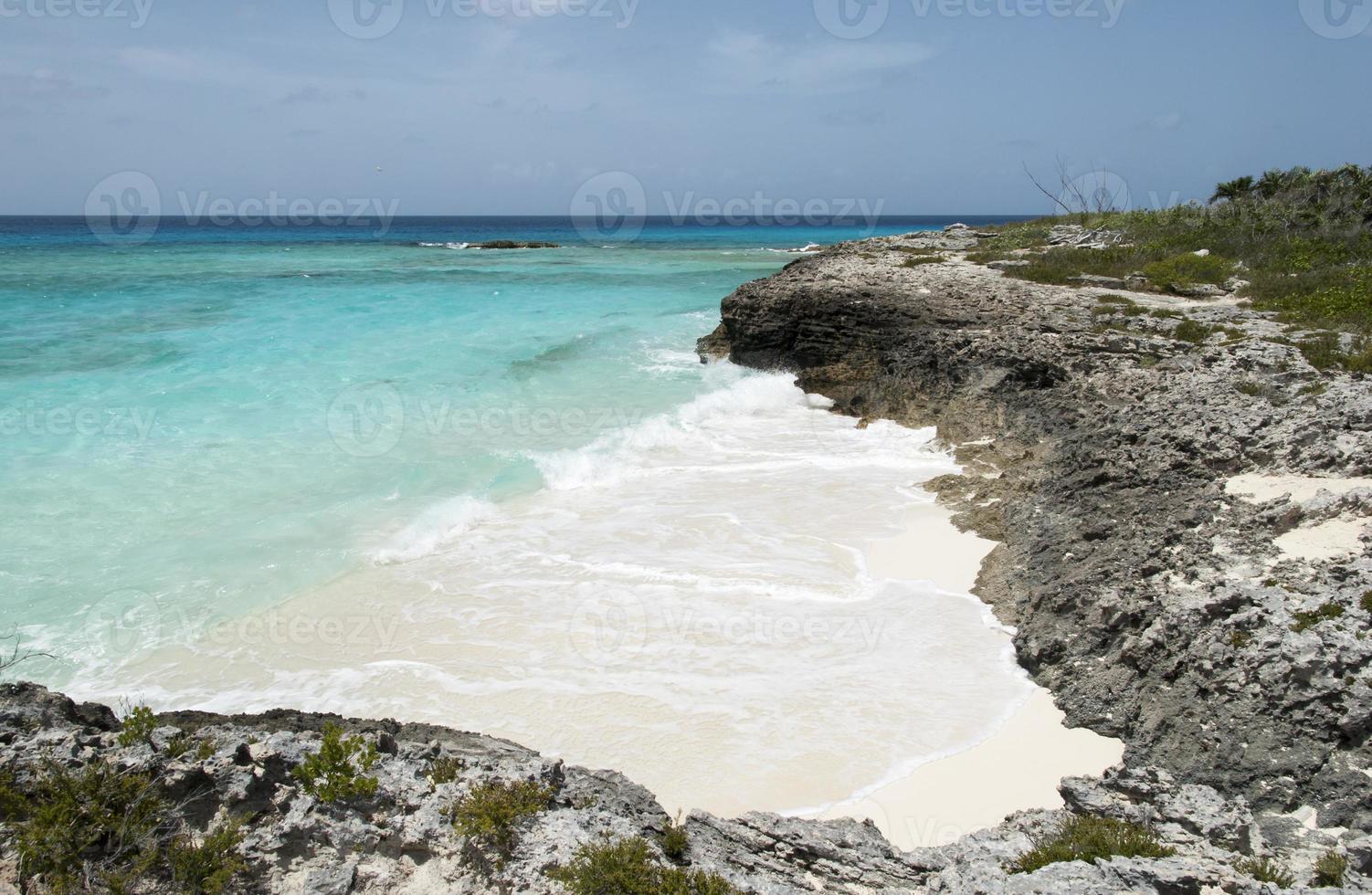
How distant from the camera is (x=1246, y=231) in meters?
25.1

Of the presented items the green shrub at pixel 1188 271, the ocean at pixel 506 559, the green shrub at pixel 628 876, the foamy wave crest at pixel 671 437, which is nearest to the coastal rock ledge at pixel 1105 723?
the green shrub at pixel 628 876

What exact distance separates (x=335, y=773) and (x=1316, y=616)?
315 inches

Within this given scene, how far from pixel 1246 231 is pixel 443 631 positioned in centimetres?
2753

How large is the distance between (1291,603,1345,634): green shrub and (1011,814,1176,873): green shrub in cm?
299

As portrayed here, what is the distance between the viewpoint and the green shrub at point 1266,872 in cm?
459

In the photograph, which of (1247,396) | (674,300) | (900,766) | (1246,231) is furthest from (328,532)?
(674,300)

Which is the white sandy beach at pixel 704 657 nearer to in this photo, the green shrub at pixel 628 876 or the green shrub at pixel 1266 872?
the green shrub at pixel 1266 872

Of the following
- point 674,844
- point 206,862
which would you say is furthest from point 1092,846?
point 206,862

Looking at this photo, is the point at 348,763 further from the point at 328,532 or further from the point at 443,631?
the point at 328,532

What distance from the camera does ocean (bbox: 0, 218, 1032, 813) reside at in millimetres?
8039

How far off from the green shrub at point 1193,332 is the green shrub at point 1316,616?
9.83 metres

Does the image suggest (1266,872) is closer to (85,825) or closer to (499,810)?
(499,810)

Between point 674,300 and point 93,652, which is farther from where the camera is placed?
point 674,300

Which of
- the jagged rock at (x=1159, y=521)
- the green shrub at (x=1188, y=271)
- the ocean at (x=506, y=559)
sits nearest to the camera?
the jagged rock at (x=1159, y=521)
